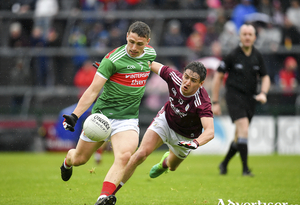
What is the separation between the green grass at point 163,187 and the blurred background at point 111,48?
3.93m

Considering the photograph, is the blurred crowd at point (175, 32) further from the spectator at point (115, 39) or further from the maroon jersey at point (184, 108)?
the maroon jersey at point (184, 108)

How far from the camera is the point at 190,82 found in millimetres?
5758

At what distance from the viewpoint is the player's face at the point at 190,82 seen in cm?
571

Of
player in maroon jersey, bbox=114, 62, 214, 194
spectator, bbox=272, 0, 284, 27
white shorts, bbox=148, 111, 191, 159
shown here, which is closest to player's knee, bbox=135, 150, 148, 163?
player in maroon jersey, bbox=114, 62, 214, 194

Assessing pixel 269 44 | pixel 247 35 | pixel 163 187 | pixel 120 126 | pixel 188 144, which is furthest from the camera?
pixel 269 44

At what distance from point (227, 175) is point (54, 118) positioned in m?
7.95

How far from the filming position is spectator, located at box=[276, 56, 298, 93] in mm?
14875

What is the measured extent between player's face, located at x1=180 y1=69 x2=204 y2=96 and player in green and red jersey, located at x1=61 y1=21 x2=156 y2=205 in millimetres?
591

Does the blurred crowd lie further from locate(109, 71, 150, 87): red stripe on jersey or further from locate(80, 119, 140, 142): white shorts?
locate(80, 119, 140, 142): white shorts

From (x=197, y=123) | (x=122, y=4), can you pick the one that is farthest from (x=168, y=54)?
(x=197, y=123)

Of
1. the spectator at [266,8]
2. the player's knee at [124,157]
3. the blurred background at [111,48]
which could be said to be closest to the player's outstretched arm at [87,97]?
the player's knee at [124,157]

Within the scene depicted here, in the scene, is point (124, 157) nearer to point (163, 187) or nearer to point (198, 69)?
point (198, 69)

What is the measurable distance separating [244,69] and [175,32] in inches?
302

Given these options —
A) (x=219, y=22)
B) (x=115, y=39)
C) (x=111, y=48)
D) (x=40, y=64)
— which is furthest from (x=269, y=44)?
(x=40, y=64)
